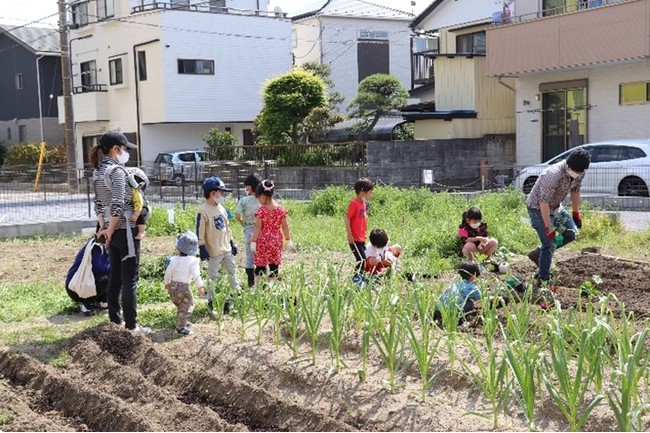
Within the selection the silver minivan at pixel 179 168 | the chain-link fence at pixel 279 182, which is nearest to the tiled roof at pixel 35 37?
the silver minivan at pixel 179 168

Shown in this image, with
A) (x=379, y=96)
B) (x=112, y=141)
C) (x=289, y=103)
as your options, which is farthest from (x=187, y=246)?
(x=379, y=96)

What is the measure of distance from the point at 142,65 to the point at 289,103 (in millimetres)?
9919

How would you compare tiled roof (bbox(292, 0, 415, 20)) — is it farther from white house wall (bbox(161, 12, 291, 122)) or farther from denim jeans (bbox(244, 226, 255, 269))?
denim jeans (bbox(244, 226, 255, 269))

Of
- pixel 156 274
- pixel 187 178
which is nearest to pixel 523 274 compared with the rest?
pixel 156 274

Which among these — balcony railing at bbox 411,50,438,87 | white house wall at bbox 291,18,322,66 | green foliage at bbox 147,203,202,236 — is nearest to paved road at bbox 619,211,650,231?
green foliage at bbox 147,203,202,236

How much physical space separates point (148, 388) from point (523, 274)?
4663 mm

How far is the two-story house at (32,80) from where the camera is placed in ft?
127

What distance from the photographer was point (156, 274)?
8797 mm

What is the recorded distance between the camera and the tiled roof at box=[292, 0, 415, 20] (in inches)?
1351

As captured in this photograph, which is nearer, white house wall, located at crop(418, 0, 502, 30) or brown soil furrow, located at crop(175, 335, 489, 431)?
brown soil furrow, located at crop(175, 335, 489, 431)

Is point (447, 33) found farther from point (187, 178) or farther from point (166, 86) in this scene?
point (166, 86)

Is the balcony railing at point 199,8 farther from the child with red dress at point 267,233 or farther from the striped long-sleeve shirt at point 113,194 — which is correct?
the striped long-sleeve shirt at point 113,194

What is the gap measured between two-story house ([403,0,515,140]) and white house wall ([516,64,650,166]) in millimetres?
896

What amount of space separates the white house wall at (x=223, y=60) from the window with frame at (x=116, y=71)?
9.90ft
